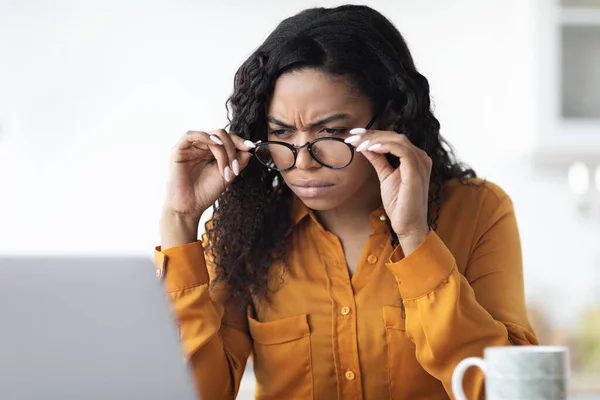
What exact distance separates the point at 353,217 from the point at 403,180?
0.29 metres

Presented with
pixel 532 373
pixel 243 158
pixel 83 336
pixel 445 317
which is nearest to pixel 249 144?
pixel 243 158

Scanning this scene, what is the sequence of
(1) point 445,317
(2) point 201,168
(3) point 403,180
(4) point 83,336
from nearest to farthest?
(4) point 83,336 < (1) point 445,317 < (3) point 403,180 < (2) point 201,168

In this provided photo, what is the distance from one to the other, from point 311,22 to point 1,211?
6.46 ft

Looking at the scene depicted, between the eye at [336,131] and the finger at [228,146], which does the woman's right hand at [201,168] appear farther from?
the eye at [336,131]

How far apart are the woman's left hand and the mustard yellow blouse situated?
0.05 meters

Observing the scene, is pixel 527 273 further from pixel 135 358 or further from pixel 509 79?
pixel 135 358

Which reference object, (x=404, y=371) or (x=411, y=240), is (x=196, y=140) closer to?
(x=411, y=240)

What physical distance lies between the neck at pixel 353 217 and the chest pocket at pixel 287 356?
0.63 feet

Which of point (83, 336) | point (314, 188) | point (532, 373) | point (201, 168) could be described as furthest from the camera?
point (201, 168)

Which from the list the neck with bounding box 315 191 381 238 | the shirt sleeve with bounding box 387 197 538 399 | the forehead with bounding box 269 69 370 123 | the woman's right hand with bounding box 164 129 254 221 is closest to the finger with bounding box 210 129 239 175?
the woman's right hand with bounding box 164 129 254 221

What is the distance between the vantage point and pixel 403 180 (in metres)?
1.38

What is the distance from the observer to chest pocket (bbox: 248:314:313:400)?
1563 millimetres

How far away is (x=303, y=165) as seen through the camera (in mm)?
1477

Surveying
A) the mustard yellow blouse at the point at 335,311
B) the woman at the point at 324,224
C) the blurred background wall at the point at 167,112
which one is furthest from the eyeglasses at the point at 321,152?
the blurred background wall at the point at 167,112
